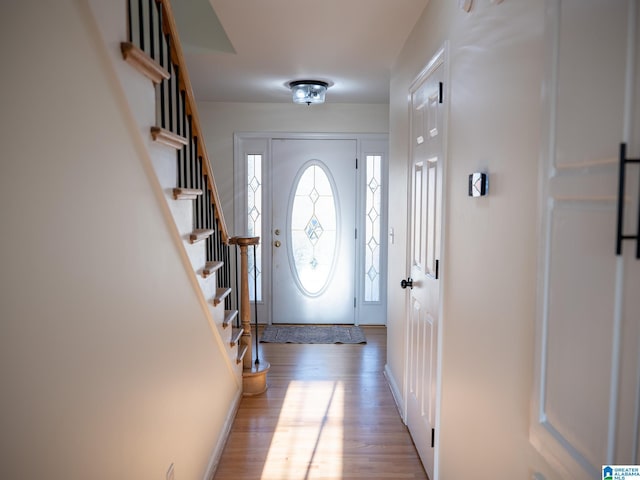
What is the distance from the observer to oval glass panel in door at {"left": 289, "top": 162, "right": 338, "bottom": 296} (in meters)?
5.45

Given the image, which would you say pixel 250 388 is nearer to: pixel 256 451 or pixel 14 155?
pixel 256 451

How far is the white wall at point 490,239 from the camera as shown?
4.52 feet

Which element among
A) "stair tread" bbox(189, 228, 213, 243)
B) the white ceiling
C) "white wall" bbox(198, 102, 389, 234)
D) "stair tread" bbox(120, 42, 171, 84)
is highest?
the white ceiling

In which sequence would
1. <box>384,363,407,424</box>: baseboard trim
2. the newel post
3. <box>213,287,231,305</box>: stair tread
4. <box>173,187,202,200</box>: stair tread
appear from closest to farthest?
<box>173,187,202,200</box>: stair tread < <box>213,287,231,305</box>: stair tread < <box>384,363,407,424</box>: baseboard trim < the newel post

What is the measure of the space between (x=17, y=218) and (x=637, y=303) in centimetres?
112

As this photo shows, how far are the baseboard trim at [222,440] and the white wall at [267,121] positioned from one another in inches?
93.4

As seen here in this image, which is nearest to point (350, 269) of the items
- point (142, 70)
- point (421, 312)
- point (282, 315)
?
point (282, 315)

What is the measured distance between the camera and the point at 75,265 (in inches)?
45.4

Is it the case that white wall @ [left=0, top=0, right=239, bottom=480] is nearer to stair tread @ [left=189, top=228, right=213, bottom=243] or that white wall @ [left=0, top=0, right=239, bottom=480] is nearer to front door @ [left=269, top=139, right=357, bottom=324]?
stair tread @ [left=189, top=228, right=213, bottom=243]

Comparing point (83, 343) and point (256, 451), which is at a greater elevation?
point (83, 343)

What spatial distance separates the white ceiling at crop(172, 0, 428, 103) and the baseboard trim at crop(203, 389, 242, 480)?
2337 millimetres

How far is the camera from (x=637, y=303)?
0.89 m

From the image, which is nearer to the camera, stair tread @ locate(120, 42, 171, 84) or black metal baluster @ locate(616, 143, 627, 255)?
black metal baluster @ locate(616, 143, 627, 255)
